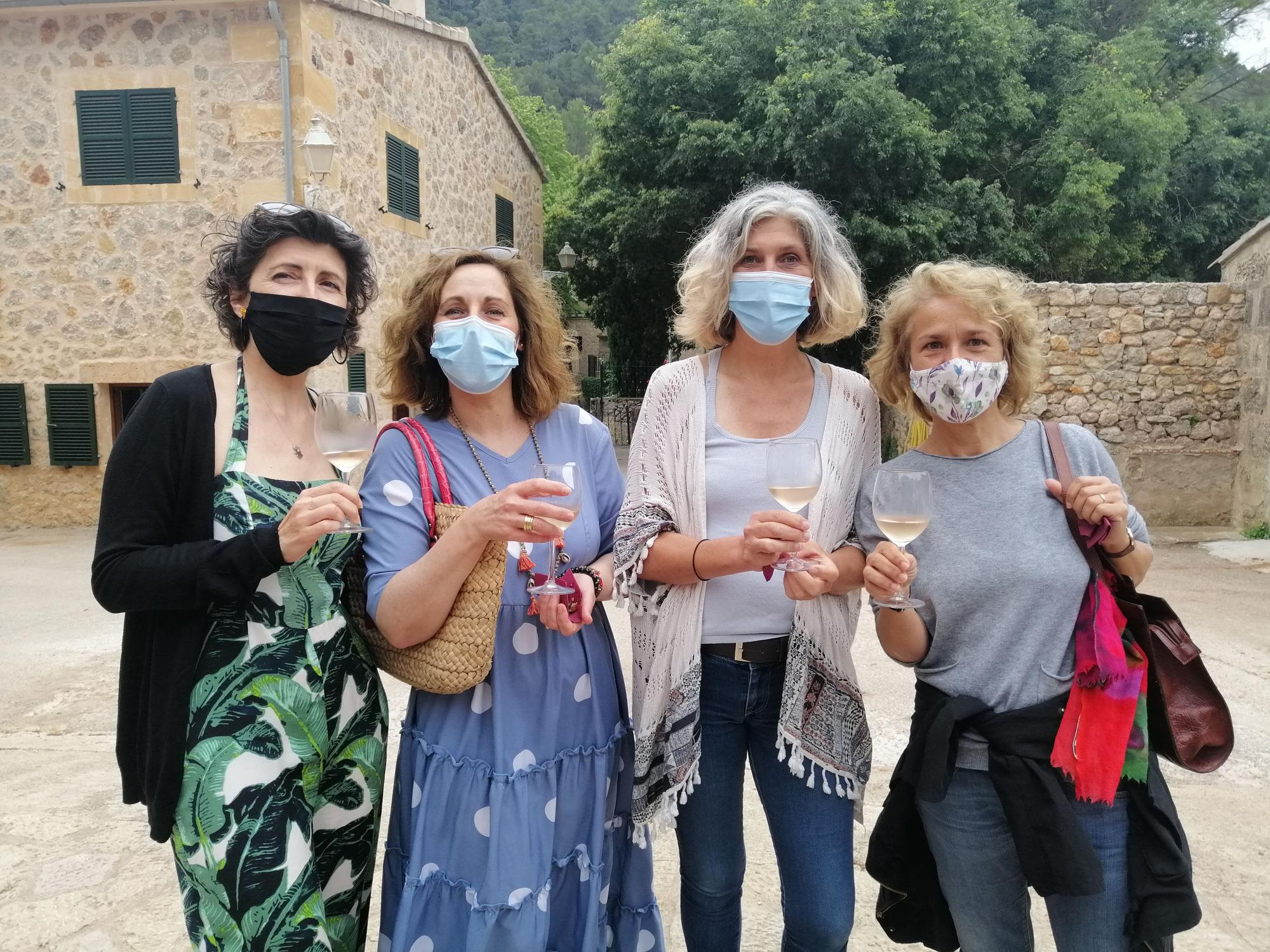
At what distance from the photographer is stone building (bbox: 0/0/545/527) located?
33.4ft

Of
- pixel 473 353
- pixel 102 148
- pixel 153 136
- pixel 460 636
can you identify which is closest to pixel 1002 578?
pixel 460 636

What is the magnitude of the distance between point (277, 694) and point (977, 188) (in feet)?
48.9

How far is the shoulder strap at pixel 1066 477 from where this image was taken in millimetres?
1870

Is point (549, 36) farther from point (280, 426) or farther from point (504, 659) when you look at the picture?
point (504, 659)

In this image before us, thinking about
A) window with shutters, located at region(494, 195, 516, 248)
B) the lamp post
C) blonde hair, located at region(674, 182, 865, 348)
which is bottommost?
blonde hair, located at region(674, 182, 865, 348)

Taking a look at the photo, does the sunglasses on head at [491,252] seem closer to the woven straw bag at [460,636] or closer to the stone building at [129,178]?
the woven straw bag at [460,636]

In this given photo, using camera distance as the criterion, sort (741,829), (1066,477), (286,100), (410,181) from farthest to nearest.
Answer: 1. (410,181)
2. (286,100)
3. (741,829)
4. (1066,477)

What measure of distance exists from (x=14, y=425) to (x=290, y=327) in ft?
36.4

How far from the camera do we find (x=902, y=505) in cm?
177

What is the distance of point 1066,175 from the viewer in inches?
609

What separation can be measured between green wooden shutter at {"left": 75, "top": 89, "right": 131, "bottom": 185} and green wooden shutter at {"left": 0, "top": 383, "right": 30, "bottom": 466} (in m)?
2.69

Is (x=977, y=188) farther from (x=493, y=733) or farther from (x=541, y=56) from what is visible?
(x=541, y=56)

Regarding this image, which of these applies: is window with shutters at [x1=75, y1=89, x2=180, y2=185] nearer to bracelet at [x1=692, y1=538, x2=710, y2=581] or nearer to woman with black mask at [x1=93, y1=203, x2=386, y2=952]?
woman with black mask at [x1=93, y1=203, x2=386, y2=952]

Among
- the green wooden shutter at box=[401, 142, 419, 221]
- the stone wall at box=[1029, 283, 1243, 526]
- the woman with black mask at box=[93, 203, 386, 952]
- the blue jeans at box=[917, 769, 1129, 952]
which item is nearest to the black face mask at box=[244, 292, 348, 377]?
the woman with black mask at box=[93, 203, 386, 952]
